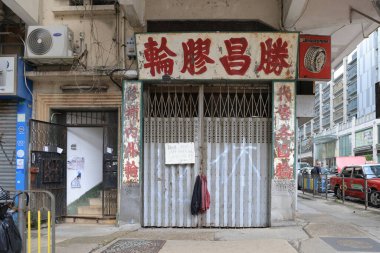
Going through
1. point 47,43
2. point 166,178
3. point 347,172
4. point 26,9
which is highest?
point 26,9

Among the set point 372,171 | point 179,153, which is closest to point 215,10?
point 179,153

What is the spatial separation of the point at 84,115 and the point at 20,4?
2971 mm

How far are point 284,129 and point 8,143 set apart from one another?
250 inches

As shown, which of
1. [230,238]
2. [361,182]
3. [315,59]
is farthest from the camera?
[361,182]

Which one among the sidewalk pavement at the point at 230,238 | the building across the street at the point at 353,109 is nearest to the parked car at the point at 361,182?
the sidewalk pavement at the point at 230,238

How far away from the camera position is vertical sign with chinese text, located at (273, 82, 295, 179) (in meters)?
10.2

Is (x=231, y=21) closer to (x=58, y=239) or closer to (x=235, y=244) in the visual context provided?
(x=235, y=244)

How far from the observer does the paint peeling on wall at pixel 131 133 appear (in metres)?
10.3

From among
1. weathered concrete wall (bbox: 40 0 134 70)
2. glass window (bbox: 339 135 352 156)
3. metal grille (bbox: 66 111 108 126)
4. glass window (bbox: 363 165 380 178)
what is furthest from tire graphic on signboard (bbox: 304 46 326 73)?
glass window (bbox: 339 135 352 156)

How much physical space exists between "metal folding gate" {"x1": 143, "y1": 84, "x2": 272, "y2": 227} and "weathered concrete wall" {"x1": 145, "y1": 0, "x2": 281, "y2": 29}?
1662mm

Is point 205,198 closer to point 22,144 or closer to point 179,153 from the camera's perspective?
point 179,153

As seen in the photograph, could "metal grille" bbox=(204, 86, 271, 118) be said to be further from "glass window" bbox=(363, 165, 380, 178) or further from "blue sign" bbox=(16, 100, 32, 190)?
"glass window" bbox=(363, 165, 380, 178)

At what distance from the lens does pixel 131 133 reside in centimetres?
1037

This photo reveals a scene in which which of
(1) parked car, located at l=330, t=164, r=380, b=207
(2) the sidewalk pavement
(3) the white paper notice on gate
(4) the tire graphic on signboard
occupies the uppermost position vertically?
(4) the tire graphic on signboard
